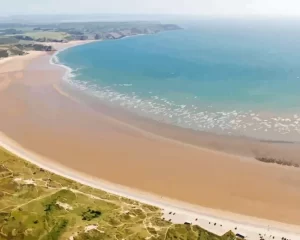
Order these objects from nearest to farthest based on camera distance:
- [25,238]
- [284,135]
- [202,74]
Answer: [25,238]
[284,135]
[202,74]

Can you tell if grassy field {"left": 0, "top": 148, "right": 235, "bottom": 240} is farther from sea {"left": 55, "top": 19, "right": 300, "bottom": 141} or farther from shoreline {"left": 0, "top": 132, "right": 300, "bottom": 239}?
sea {"left": 55, "top": 19, "right": 300, "bottom": 141}

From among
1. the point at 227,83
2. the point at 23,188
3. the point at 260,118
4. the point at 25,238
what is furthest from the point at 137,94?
the point at 25,238

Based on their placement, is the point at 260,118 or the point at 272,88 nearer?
the point at 260,118

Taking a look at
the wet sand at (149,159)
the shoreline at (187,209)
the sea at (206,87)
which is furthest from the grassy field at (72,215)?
the sea at (206,87)

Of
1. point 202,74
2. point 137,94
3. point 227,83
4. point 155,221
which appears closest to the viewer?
point 155,221

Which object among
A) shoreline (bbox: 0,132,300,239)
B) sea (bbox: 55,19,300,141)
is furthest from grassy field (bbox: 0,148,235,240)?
sea (bbox: 55,19,300,141)

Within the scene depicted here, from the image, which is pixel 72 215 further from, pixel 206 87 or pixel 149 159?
pixel 206 87

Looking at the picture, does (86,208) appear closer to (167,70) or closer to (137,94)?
(137,94)
